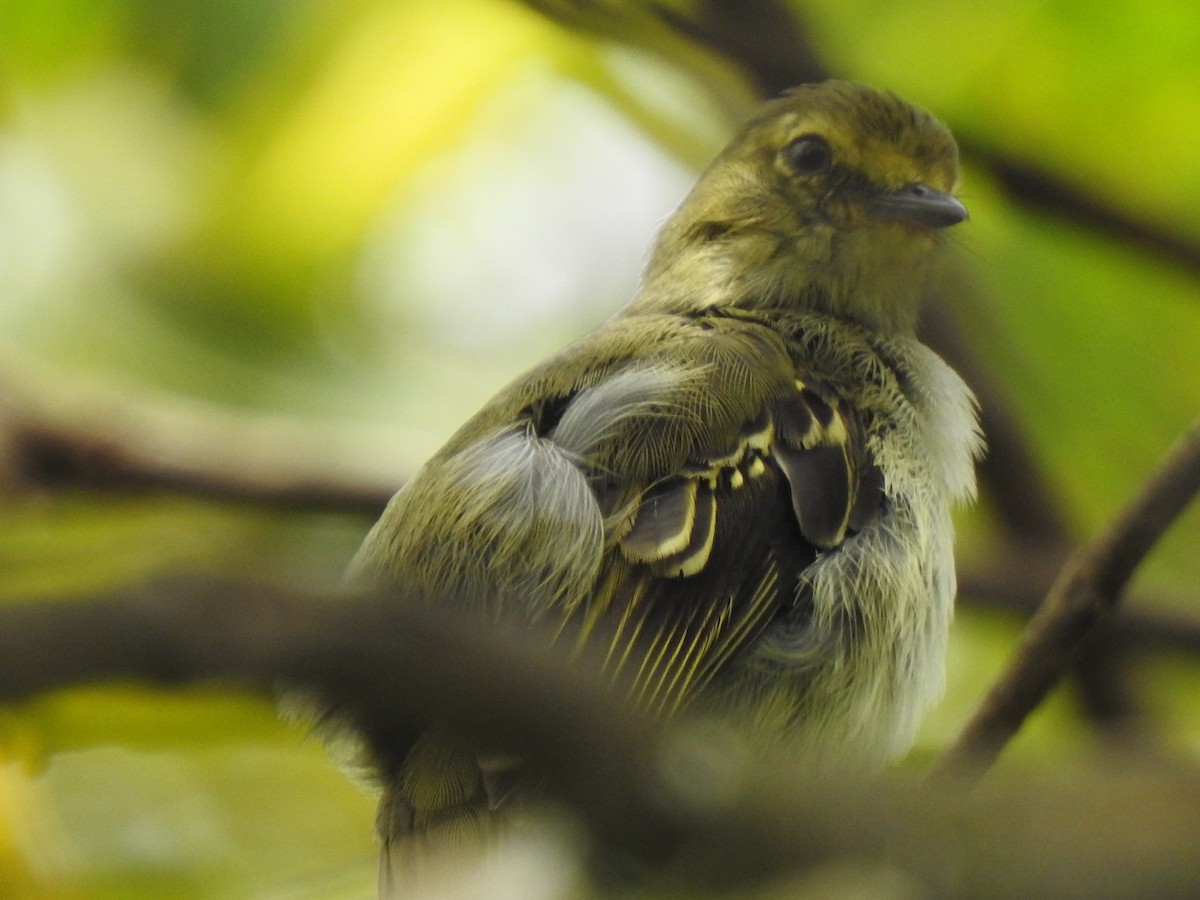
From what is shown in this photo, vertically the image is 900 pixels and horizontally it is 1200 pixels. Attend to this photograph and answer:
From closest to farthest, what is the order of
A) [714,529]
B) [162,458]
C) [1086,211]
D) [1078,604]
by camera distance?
[1078,604] < [714,529] < [1086,211] < [162,458]

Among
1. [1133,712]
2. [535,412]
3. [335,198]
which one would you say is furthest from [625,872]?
[335,198]

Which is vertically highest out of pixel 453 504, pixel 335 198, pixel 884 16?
pixel 884 16

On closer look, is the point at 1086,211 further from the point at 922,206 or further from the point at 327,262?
the point at 327,262

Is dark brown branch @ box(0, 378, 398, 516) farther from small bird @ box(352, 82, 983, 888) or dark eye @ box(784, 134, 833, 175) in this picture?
dark eye @ box(784, 134, 833, 175)

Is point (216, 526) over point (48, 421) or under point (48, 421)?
under

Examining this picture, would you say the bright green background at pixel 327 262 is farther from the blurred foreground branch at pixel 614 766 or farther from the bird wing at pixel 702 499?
the blurred foreground branch at pixel 614 766

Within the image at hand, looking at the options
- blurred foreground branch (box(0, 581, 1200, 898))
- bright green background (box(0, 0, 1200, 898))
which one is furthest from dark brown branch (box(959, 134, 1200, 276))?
blurred foreground branch (box(0, 581, 1200, 898))

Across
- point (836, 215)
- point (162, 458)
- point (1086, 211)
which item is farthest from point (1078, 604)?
point (162, 458)

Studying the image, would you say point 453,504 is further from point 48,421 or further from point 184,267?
point 184,267
